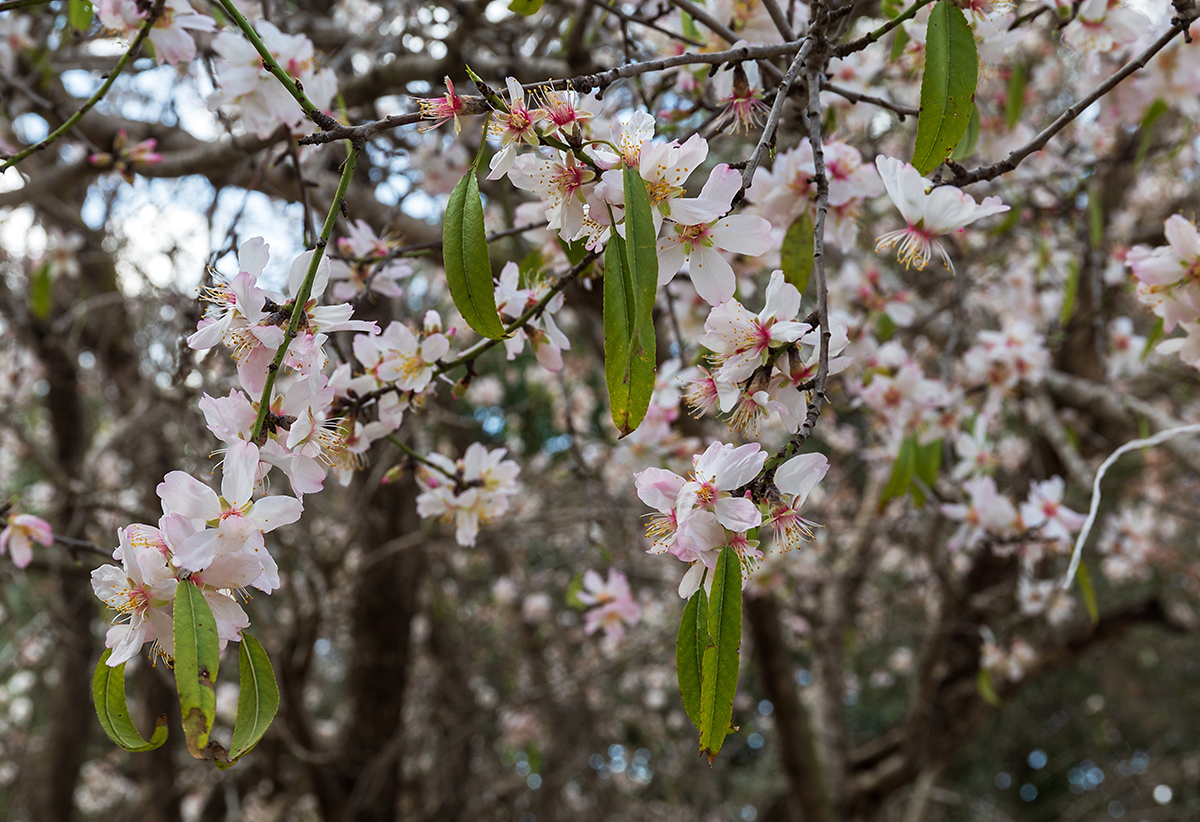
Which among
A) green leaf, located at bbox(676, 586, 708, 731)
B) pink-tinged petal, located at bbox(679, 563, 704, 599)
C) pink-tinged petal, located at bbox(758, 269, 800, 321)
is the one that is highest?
pink-tinged petal, located at bbox(758, 269, 800, 321)

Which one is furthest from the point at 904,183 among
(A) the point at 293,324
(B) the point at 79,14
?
(B) the point at 79,14

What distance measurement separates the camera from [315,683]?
15.6ft

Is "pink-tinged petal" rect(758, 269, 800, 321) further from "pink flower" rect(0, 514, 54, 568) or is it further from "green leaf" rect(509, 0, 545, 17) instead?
"pink flower" rect(0, 514, 54, 568)

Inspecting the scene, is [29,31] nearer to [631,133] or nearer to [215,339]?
[215,339]

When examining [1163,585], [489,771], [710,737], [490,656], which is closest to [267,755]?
[489,771]

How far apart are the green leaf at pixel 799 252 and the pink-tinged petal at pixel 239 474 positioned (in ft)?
1.79

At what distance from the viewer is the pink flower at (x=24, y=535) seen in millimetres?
1006

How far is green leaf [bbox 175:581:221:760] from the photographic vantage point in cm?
46

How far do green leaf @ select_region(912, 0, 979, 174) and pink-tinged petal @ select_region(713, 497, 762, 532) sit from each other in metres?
0.32

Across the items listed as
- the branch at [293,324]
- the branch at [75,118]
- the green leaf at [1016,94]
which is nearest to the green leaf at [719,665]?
the branch at [293,324]

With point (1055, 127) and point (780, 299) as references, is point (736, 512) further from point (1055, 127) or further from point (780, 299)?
point (1055, 127)

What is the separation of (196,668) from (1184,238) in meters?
1.00

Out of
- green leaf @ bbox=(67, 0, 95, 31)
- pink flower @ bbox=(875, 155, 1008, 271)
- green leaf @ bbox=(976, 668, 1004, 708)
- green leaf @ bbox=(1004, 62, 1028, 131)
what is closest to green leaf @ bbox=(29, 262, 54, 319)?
green leaf @ bbox=(67, 0, 95, 31)

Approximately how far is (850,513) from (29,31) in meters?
3.43
